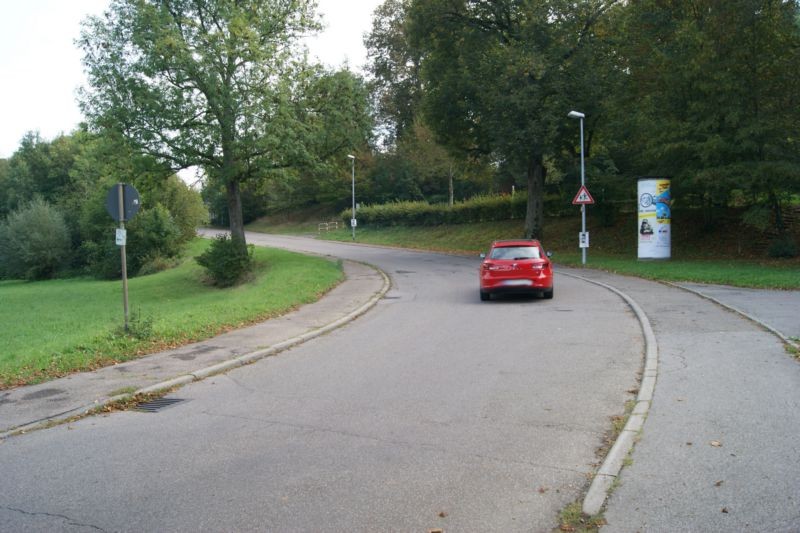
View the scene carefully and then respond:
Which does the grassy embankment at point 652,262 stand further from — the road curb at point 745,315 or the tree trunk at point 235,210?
the tree trunk at point 235,210

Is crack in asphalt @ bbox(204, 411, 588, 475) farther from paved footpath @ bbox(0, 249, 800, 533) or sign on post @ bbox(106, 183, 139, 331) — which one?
sign on post @ bbox(106, 183, 139, 331)

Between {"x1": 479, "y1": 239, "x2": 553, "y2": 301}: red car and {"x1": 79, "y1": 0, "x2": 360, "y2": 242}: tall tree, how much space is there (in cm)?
1299

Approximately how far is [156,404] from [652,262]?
22441 millimetres

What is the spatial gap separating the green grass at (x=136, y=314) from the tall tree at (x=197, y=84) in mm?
5525

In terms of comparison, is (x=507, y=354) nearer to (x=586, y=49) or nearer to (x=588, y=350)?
(x=588, y=350)

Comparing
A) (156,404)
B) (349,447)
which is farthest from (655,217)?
(349,447)

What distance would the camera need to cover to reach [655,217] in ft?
87.0

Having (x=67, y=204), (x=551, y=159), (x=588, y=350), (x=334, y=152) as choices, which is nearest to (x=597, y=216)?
(x=551, y=159)

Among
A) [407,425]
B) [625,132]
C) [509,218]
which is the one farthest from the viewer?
[509,218]

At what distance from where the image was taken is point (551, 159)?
35.2 metres

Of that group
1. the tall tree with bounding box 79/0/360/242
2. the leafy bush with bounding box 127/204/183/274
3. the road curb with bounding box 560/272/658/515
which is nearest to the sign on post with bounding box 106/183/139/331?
the road curb with bounding box 560/272/658/515

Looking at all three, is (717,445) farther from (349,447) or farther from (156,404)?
(156,404)

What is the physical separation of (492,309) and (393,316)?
94.2 inches

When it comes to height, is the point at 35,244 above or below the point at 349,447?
above
